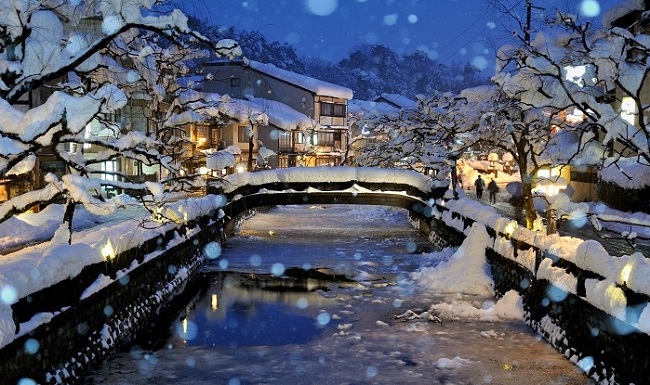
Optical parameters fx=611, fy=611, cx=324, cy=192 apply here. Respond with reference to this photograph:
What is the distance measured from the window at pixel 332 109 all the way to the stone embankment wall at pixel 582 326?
43510 millimetres

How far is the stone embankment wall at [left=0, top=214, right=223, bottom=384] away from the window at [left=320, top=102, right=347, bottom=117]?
42126 millimetres

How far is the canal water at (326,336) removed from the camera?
38.7 feet

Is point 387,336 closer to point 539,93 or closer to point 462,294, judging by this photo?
point 462,294

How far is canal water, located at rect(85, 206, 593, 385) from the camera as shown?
38.7 feet

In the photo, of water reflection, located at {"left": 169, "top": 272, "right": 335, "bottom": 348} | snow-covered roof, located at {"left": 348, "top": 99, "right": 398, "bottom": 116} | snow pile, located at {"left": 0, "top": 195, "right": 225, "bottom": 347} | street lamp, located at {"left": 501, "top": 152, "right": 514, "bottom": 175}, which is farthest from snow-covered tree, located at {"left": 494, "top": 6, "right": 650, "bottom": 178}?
snow-covered roof, located at {"left": 348, "top": 99, "right": 398, "bottom": 116}

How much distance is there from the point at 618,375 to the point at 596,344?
107 centimetres

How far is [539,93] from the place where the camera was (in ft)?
40.2

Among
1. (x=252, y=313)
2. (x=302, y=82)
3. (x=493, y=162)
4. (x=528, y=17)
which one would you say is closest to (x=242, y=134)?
(x=302, y=82)

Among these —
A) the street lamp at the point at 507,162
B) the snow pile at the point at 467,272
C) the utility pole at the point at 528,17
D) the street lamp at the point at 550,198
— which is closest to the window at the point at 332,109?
the street lamp at the point at 507,162

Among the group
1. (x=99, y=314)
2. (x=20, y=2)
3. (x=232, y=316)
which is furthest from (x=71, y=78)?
(x=20, y=2)

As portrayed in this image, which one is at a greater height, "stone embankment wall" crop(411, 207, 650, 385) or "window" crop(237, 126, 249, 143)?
"window" crop(237, 126, 249, 143)

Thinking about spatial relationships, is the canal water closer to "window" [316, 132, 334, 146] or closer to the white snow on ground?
the white snow on ground

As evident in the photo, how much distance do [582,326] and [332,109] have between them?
50603mm

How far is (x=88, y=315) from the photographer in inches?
457
